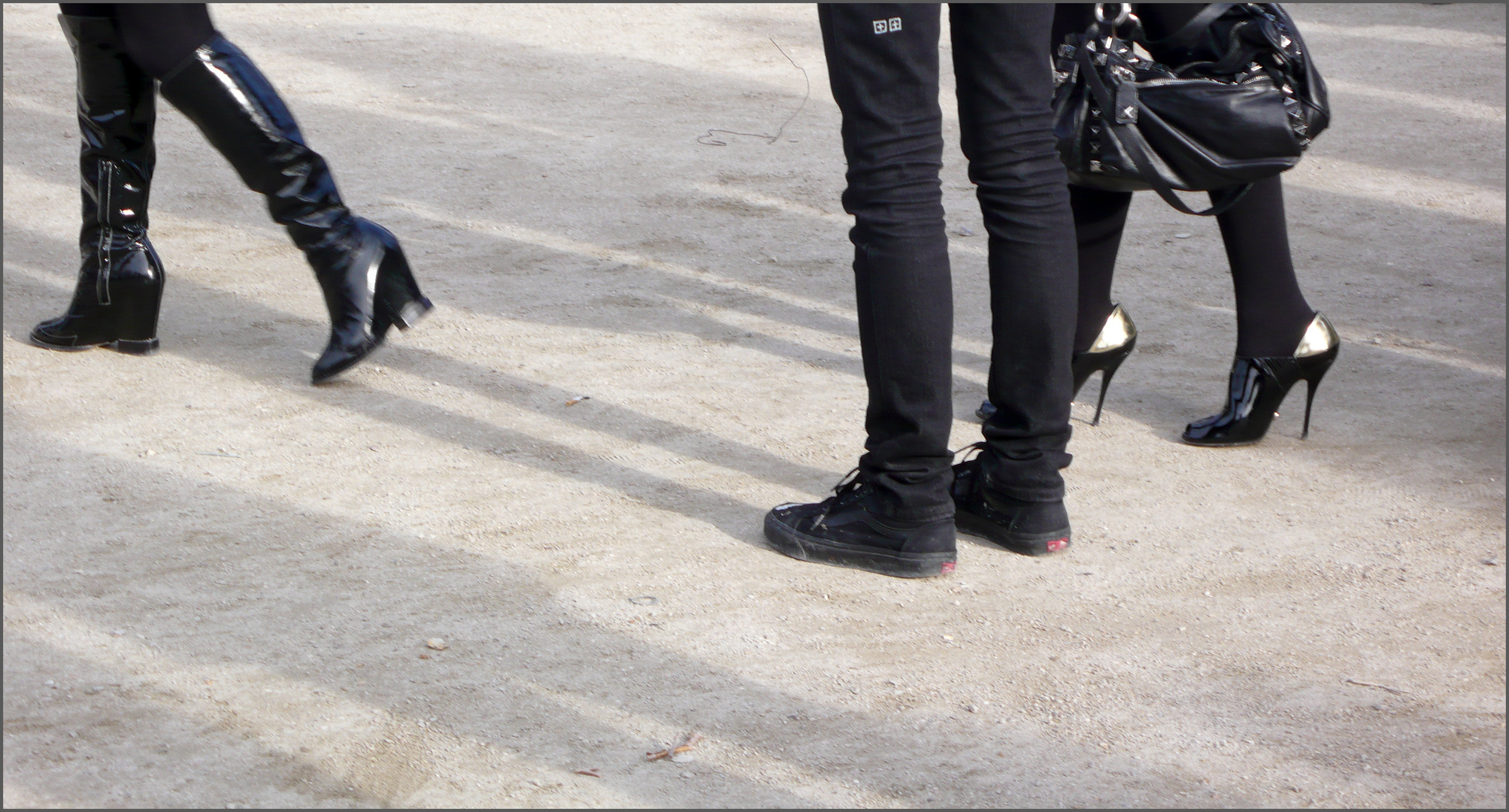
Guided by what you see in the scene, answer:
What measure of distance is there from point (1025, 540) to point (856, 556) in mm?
302

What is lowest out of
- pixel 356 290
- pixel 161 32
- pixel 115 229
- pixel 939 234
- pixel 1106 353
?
pixel 1106 353

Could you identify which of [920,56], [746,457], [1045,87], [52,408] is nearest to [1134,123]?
[1045,87]

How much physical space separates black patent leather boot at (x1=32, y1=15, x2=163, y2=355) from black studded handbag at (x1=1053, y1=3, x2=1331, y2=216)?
2.06 meters

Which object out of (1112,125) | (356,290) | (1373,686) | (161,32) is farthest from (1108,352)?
(161,32)

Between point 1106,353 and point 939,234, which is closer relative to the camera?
point 939,234

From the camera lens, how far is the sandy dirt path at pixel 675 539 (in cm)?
173

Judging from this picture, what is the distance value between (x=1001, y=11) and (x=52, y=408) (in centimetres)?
209

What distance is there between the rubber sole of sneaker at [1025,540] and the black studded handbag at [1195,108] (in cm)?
70

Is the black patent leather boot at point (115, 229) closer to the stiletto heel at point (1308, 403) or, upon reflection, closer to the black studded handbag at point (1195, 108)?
the black studded handbag at point (1195, 108)

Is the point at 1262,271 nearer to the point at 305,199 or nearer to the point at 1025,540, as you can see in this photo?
the point at 1025,540

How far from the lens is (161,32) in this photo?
2.76 metres

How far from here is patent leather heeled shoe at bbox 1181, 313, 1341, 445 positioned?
109 inches

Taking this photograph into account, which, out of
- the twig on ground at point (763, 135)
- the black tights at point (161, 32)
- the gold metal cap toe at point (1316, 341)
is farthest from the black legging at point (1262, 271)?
the twig on ground at point (763, 135)

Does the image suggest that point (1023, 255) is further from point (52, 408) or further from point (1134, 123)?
point (52, 408)
